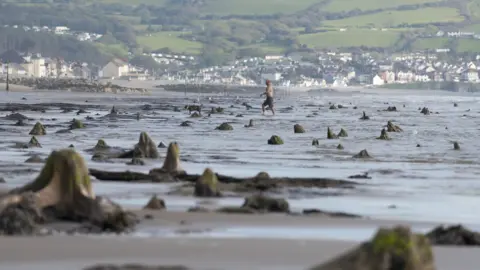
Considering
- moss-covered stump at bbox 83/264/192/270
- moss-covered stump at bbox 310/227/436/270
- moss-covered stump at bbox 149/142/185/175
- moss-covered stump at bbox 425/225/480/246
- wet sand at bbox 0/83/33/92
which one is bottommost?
wet sand at bbox 0/83/33/92

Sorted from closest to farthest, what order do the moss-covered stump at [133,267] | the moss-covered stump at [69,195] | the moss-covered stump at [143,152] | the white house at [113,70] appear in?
the moss-covered stump at [133,267]
the moss-covered stump at [69,195]
the moss-covered stump at [143,152]
the white house at [113,70]

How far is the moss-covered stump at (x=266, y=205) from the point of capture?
13891 millimetres

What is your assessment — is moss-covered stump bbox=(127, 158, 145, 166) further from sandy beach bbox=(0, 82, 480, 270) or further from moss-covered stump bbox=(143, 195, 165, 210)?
moss-covered stump bbox=(143, 195, 165, 210)

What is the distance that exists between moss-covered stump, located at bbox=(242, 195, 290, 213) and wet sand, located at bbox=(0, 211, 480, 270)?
221 centimetres

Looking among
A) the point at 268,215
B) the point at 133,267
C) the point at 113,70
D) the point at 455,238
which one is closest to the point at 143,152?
the point at 268,215

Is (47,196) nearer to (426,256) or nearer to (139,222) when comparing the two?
(139,222)

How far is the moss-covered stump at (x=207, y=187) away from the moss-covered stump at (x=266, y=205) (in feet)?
5.70

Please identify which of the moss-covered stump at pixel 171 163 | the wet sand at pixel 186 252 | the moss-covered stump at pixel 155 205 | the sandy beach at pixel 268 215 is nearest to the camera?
the wet sand at pixel 186 252

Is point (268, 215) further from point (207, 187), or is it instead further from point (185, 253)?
point (185, 253)

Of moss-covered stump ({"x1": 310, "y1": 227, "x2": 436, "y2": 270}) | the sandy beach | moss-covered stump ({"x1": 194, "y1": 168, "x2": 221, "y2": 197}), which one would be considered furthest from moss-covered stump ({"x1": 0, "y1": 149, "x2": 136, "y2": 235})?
moss-covered stump ({"x1": 310, "y1": 227, "x2": 436, "y2": 270})

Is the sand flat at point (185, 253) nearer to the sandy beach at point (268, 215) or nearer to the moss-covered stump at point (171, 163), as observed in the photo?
the sandy beach at point (268, 215)

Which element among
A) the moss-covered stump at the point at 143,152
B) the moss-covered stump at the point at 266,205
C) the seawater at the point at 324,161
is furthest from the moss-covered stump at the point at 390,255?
the moss-covered stump at the point at 143,152

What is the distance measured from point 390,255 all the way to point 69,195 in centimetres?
504

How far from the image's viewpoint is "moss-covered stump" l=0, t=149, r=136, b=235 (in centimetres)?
1210
